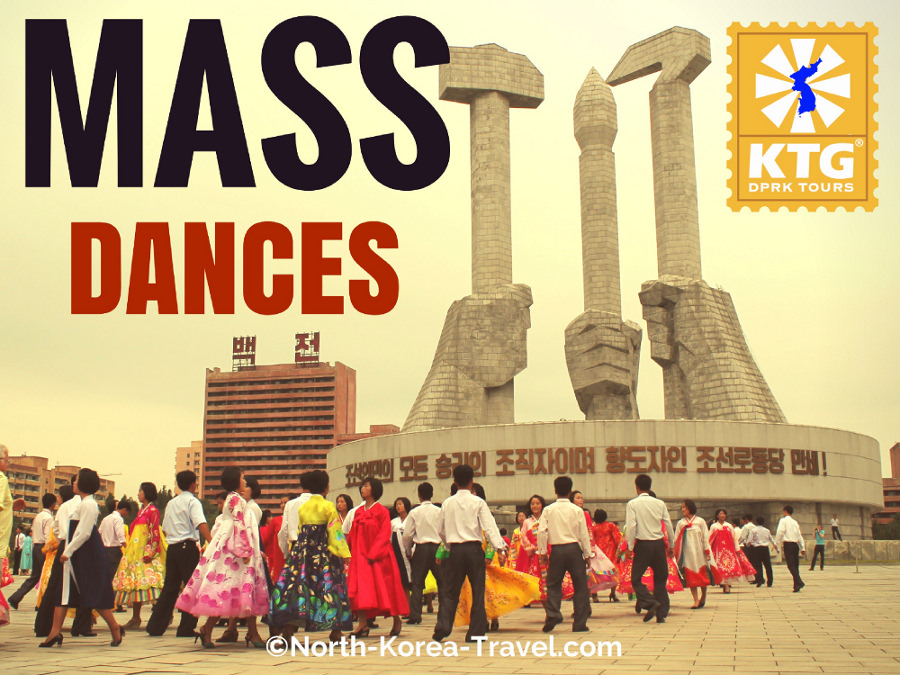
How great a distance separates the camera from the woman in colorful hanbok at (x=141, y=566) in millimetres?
11727

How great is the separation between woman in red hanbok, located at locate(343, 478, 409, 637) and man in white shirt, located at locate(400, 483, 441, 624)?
1053 millimetres

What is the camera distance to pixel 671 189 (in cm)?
4522

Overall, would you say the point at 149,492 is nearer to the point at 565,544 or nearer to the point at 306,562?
the point at 306,562

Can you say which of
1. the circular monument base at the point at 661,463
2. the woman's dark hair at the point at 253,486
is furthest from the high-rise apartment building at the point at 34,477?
the woman's dark hair at the point at 253,486

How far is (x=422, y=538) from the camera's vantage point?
12.0 meters

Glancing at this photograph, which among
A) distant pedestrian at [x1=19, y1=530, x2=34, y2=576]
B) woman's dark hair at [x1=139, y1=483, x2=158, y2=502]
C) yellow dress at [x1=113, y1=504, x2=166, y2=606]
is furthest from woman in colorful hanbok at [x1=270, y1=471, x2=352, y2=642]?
distant pedestrian at [x1=19, y1=530, x2=34, y2=576]

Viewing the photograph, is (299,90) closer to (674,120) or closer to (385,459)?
(385,459)

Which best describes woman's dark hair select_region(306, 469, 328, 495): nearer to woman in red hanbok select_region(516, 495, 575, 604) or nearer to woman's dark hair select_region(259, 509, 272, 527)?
woman's dark hair select_region(259, 509, 272, 527)

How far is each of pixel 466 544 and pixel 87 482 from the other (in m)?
3.95

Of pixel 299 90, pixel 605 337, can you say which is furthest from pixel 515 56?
pixel 299 90

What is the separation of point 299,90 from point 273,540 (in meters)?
6.77

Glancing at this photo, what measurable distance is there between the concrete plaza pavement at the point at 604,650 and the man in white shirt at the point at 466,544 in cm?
41

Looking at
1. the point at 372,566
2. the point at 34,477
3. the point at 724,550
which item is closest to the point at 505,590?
the point at 372,566

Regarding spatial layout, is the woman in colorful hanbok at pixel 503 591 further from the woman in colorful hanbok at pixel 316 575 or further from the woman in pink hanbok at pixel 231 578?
the woman in pink hanbok at pixel 231 578
